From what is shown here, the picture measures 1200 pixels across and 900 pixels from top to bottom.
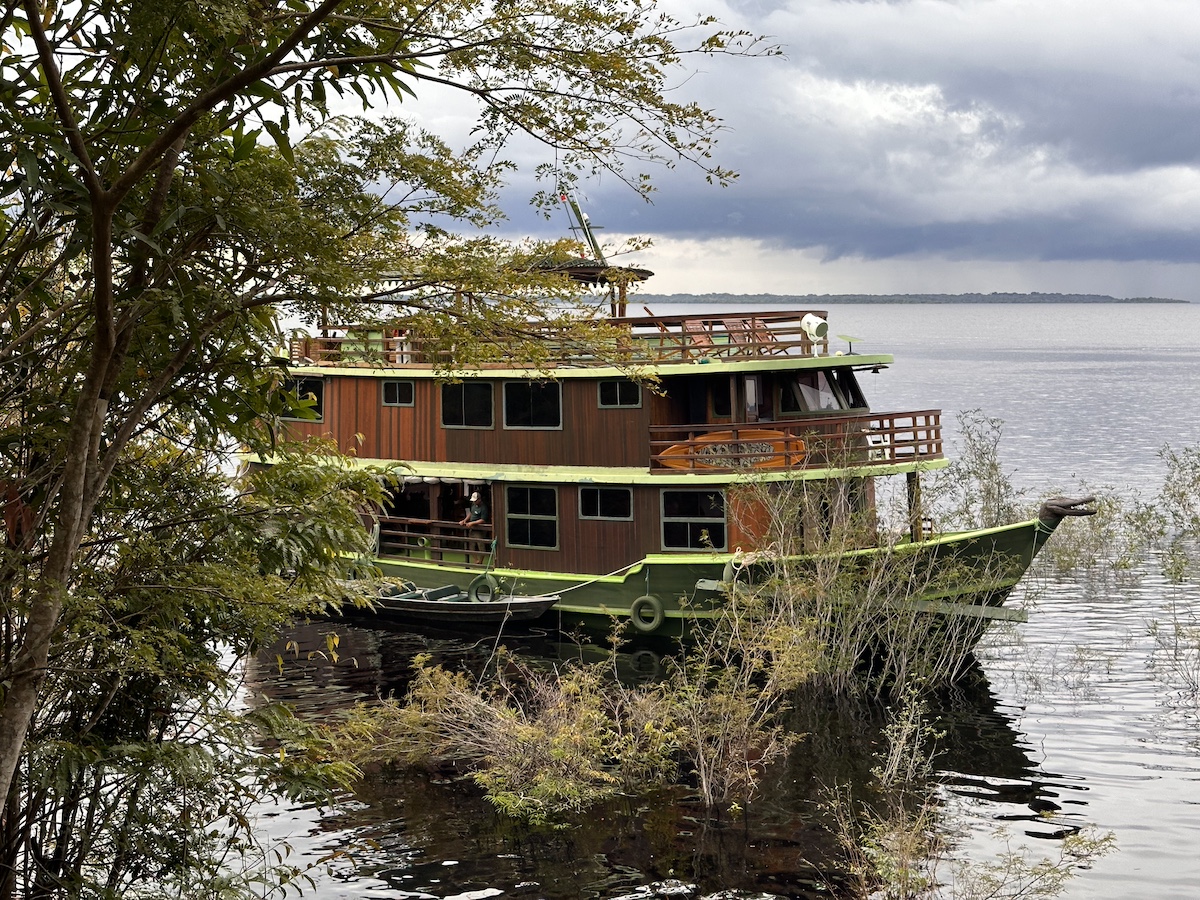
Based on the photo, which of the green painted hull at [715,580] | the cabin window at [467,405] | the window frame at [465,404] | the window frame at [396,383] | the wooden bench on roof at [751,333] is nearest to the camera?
the green painted hull at [715,580]

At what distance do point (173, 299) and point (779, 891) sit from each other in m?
8.02

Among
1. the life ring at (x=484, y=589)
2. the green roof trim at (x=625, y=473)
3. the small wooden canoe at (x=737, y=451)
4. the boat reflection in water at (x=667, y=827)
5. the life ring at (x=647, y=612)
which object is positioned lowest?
the boat reflection in water at (x=667, y=827)

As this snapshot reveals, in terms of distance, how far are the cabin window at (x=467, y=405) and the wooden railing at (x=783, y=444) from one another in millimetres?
3424

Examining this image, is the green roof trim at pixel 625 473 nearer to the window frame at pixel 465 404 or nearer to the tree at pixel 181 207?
the window frame at pixel 465 404

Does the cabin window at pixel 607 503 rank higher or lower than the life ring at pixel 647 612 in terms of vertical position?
higher

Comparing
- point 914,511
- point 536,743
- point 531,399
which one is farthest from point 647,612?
point 536,743

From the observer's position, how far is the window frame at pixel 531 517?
21.3 meters

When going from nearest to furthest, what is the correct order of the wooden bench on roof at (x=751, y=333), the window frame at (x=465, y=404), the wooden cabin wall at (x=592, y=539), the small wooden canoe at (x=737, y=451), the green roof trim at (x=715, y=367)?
the small wooden canoe at (x=737, y=451), the green roof trim at (x=715, y=367), the wooden bench on roof at (x=751, y=333), the wooden cabin wall at (x=592, y=539), the window frame at (x=465, y=404)

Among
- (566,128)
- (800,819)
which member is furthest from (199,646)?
(800,819)

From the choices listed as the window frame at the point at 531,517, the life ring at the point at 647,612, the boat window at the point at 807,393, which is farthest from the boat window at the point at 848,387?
the window frame at the point at 531,517

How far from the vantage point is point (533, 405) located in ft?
70.8

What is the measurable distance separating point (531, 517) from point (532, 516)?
3cm

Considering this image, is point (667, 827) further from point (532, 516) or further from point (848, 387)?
point (848, 387)

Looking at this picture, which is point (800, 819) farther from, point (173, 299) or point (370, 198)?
point (173, 299)
